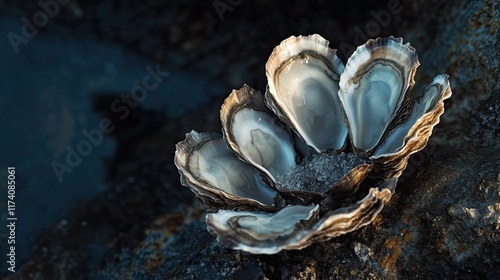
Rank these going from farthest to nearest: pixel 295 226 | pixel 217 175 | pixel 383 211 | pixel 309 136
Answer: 1. pixel 309 136
2. pixel 217 175
3. pixel 383 211
4. pixel 295 226

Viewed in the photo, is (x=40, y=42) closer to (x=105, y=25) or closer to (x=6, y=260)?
(x=105, y=25)

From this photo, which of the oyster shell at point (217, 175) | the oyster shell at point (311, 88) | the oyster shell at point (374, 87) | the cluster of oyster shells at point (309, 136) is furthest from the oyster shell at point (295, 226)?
the oyster shell at point (311, 88)

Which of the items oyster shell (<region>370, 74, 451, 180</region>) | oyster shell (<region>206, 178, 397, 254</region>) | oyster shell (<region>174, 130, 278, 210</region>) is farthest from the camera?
oyster shell (<region>174, 130, 278, 210</region>)

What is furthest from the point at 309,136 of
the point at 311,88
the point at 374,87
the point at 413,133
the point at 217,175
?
the point at 413,133

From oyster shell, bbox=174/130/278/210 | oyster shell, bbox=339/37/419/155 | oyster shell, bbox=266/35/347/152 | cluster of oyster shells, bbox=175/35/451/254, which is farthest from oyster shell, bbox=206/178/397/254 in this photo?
oyster shell, bbox=266/35/347/152

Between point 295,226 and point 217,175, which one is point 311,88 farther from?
point 295,226

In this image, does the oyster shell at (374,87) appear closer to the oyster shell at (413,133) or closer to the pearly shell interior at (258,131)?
the oyster shell at (413,133)

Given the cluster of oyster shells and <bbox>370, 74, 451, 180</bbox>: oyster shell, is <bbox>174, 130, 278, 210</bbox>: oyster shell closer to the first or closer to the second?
the cluster of oyster shells
